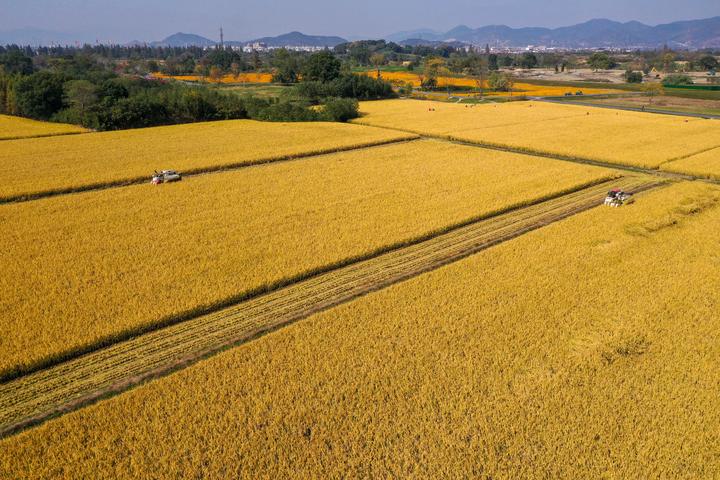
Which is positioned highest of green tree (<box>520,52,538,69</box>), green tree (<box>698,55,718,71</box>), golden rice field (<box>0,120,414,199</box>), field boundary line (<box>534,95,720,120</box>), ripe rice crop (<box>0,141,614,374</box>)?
green tree (<box>520,52,538,69</box>)

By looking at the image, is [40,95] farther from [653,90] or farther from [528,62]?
[528,62]

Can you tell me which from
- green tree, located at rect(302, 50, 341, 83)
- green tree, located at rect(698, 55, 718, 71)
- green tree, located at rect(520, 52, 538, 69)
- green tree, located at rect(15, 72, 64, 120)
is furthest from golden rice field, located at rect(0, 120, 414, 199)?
green tree, located at rect(698, 55, 718, 71)

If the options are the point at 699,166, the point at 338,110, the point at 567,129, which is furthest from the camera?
the point at 338,110

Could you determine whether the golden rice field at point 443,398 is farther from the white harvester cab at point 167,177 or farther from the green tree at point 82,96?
the green tree at point 82,96

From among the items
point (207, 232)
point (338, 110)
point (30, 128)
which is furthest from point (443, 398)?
point (30, 128)

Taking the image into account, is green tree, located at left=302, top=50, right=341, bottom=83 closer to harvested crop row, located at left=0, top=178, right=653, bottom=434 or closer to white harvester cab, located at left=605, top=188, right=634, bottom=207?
white harvester cab, located at left=605, top=188, right=634, bottom=207

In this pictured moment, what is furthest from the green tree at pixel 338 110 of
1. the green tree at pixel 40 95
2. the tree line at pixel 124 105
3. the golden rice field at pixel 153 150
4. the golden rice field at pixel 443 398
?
the golden rice field at pixel 443 398
